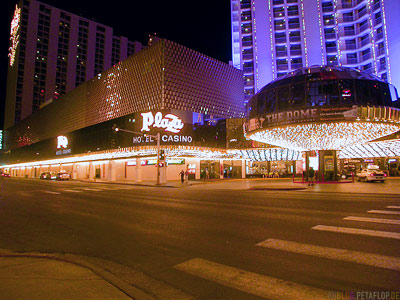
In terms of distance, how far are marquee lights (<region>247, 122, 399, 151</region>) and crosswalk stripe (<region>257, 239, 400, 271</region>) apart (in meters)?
19.5

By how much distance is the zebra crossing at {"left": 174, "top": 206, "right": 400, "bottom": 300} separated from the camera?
11.7 ft

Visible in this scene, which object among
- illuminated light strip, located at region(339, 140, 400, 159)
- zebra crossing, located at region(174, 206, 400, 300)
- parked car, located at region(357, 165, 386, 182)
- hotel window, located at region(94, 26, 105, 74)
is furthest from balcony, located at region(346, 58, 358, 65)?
hotel window, located at region(94, 26, 105, 74)

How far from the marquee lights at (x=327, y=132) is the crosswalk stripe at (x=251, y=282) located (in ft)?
69.4

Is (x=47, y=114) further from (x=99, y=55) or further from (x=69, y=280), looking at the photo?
(x=69, y=280)

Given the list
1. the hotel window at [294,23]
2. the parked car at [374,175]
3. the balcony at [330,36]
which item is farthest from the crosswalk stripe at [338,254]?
the hotel window at [294,23]

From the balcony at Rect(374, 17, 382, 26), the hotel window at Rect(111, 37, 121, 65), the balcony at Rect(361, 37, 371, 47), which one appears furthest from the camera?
the hotel window at Rect(111, 37, 121, 65)

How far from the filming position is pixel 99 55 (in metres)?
120

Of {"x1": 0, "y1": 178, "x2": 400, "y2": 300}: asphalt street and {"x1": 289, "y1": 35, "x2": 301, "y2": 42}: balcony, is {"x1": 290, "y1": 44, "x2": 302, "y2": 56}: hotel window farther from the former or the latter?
{"x1": 0, "y1": 178, "x2": 400, "y2": 300}: asphalt street

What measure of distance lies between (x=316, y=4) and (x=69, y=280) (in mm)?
81589

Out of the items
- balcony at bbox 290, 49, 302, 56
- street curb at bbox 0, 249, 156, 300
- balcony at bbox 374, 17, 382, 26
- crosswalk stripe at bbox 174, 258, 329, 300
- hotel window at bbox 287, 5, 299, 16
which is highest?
hotel window at bbox 287, 5, 299, 16

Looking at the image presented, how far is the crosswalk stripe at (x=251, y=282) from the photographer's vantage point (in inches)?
138

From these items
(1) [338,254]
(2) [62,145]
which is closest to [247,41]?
(2) [62,145]

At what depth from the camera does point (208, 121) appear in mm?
44812

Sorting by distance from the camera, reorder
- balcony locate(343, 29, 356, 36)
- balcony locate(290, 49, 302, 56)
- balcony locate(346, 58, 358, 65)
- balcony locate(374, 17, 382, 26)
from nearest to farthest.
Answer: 1. balcony locate(374, 17, 382, 26)
2. balcony locate(346, 58, 358, 65)
3. balcony locate(343, 29, 356, 36)
4. balcony locate(290, 49, 302, 56)
